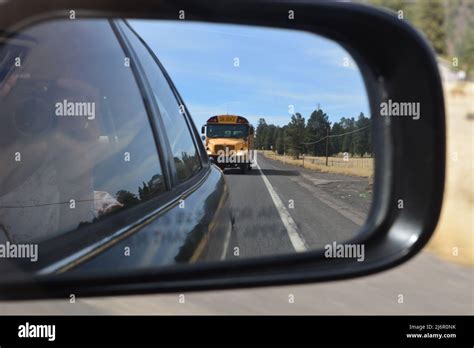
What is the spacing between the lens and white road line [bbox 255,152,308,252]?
105 inches

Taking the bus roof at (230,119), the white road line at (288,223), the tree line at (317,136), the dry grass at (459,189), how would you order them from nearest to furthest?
1. the tree line at (317,136)
2. the bus roof at (230,119)
3. the white road line at (288,223)
4. the dry grass at (459,189)

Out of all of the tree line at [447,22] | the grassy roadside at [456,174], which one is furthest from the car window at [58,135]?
the tree line at [447,22]

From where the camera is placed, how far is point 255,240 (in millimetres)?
2883

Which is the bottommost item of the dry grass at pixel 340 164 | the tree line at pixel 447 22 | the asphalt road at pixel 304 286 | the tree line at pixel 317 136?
the asphalt road at pixel 304 286

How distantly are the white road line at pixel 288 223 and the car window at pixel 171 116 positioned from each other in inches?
15.6

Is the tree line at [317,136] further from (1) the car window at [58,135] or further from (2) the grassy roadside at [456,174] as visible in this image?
(1) the car window at [58,135]

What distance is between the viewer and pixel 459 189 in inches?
537

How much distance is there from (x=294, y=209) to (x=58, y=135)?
7.28ft

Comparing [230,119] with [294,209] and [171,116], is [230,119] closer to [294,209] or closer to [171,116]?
[171,116]

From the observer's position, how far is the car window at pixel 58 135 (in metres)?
1.82

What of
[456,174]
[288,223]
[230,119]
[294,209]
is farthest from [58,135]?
[456,174]

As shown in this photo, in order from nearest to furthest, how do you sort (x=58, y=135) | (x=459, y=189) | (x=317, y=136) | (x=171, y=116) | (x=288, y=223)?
(x=58, y=135), (x=317, y=136), (x=171, y=116), (x=288, y=223), (x=459, y=189)

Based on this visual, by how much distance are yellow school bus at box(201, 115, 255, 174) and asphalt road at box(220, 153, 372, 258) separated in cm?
8

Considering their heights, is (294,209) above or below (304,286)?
above
